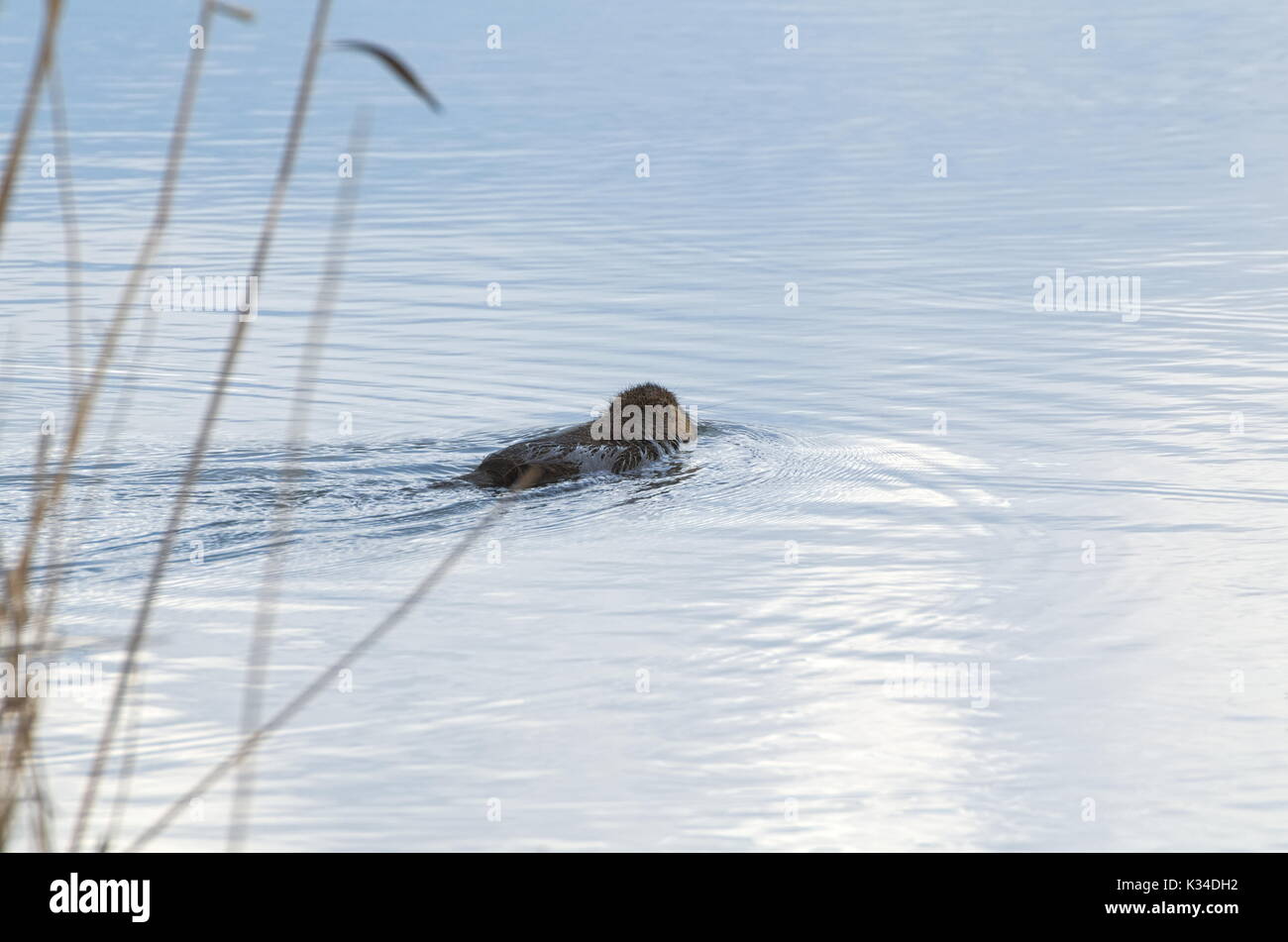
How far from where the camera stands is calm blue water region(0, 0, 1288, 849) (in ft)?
19.6

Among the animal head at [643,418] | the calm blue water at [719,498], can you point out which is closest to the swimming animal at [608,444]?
the animal head at [643,418]

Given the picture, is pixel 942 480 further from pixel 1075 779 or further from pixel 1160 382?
pixel 1075 779

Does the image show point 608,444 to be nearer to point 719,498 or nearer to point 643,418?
point 643,418

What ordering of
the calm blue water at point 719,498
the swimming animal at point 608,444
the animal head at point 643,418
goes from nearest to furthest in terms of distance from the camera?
the calm blue water at point 719,498
the swimming animal at point 608,444
the animal head at point 643,418

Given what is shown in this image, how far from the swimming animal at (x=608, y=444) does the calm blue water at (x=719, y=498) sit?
0.30 m

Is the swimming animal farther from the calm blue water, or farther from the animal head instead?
the calm blue water

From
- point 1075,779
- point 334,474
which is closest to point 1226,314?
point 334,474

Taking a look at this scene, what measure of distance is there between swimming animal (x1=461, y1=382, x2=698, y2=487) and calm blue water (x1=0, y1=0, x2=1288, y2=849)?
0.30 meters

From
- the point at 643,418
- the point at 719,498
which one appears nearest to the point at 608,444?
the point at 643,418

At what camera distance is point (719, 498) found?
1003 cm

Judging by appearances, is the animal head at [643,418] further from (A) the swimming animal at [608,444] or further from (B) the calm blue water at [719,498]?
(B) the calm blue water at [719,498]

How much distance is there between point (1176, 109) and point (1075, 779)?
25.7 m

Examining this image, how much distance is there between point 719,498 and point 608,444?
2.72 feet

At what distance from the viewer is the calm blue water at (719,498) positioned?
19.6 ft
